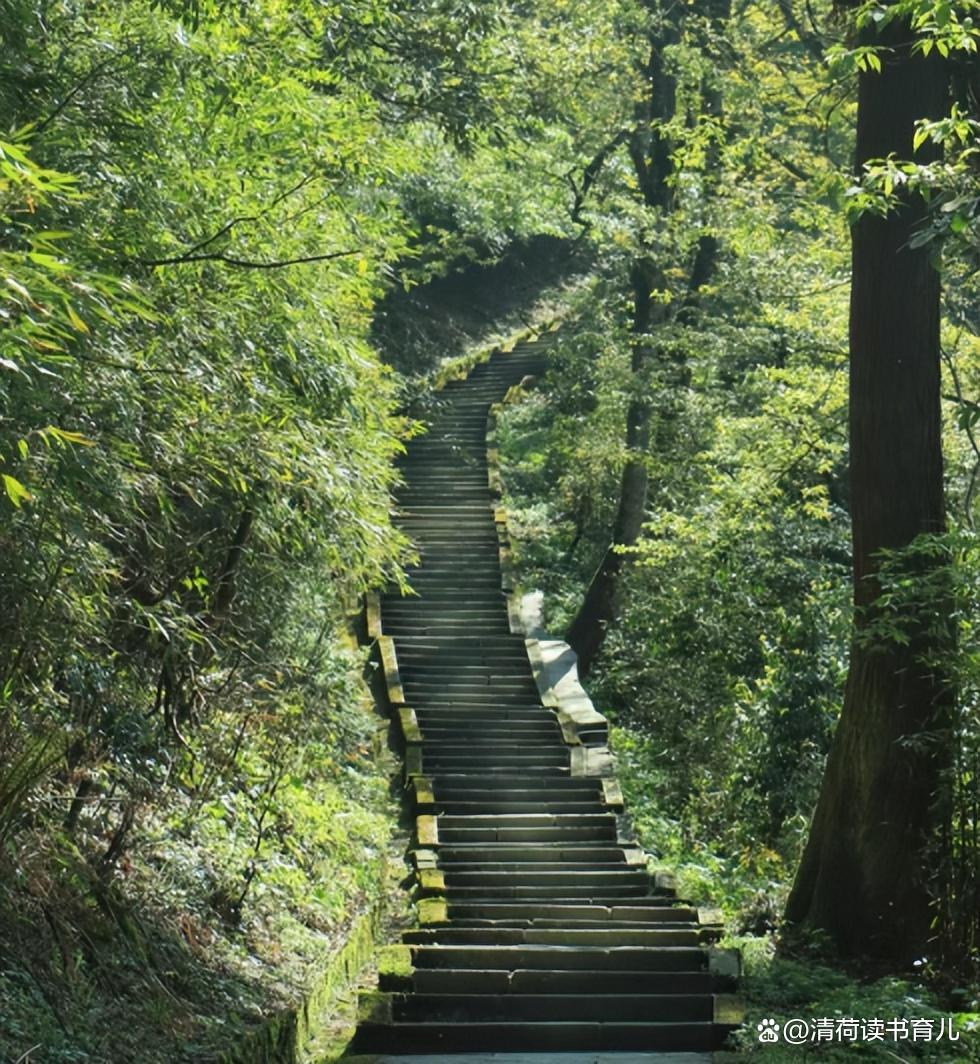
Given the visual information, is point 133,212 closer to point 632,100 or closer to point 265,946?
point 265,946

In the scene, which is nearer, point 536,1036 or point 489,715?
point 536,1036

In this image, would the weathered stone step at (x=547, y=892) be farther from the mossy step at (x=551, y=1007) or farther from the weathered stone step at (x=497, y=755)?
the weathered stone step at (x=497, y=755)

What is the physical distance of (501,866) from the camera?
46.3 feet

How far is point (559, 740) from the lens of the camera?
17797mm

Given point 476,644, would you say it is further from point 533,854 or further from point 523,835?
point 533,854

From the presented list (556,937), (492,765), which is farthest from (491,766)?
(556,937)

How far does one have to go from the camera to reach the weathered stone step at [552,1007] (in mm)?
9938

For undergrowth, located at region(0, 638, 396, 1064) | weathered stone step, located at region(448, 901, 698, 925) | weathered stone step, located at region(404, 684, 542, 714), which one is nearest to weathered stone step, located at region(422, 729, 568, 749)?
weathered stone step, located at region(404, 684, 542, 714)

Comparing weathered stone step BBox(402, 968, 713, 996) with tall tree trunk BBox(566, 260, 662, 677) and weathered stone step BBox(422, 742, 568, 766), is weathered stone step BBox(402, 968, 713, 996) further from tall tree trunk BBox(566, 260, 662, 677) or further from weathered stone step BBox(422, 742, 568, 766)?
tall tree trunk BBox(566, 260, 662, 677)

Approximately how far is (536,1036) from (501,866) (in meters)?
4.54

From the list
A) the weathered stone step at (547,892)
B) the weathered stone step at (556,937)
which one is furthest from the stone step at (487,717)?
the weathered stone step at (556,937)

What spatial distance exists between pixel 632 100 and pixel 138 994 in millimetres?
18895

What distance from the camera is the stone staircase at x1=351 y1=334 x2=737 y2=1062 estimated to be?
964 centimetres

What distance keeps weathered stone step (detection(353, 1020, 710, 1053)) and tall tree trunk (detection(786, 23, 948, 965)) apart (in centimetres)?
150
